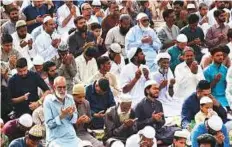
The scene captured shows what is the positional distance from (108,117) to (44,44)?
2746 millimetres

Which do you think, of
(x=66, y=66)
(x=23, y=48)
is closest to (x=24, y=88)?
(x=66, y=66)

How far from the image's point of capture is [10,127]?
31.9 feet

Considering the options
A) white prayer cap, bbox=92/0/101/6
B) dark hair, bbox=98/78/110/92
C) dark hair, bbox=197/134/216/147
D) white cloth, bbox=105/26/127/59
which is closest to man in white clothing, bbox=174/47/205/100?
dark hair, bbox=98/78/110/92

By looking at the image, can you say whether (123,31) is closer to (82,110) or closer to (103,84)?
(103,84)

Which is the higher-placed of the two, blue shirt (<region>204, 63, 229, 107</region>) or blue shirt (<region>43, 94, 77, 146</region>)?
blue shirt (<region>43, 94, 77, 146</region>)

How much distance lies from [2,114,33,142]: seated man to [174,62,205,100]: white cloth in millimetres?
2699

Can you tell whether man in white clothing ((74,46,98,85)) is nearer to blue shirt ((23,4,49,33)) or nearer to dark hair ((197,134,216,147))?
blue shirt ((23,4,49,33))

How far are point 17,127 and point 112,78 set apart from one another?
205cm

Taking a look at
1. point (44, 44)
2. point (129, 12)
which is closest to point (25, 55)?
point (44, 44)

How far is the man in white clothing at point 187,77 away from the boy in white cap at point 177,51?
73 centimetres

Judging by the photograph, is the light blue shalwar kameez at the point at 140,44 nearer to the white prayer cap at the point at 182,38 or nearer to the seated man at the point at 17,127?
the white prayer cap at the point at 182,38

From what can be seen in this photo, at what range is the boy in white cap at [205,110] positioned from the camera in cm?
991

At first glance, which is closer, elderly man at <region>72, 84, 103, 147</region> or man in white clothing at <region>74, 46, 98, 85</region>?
elderly man at <region>72, 84, 103, 147</region>

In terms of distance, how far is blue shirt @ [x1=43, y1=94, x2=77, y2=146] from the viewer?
30.7 ft
